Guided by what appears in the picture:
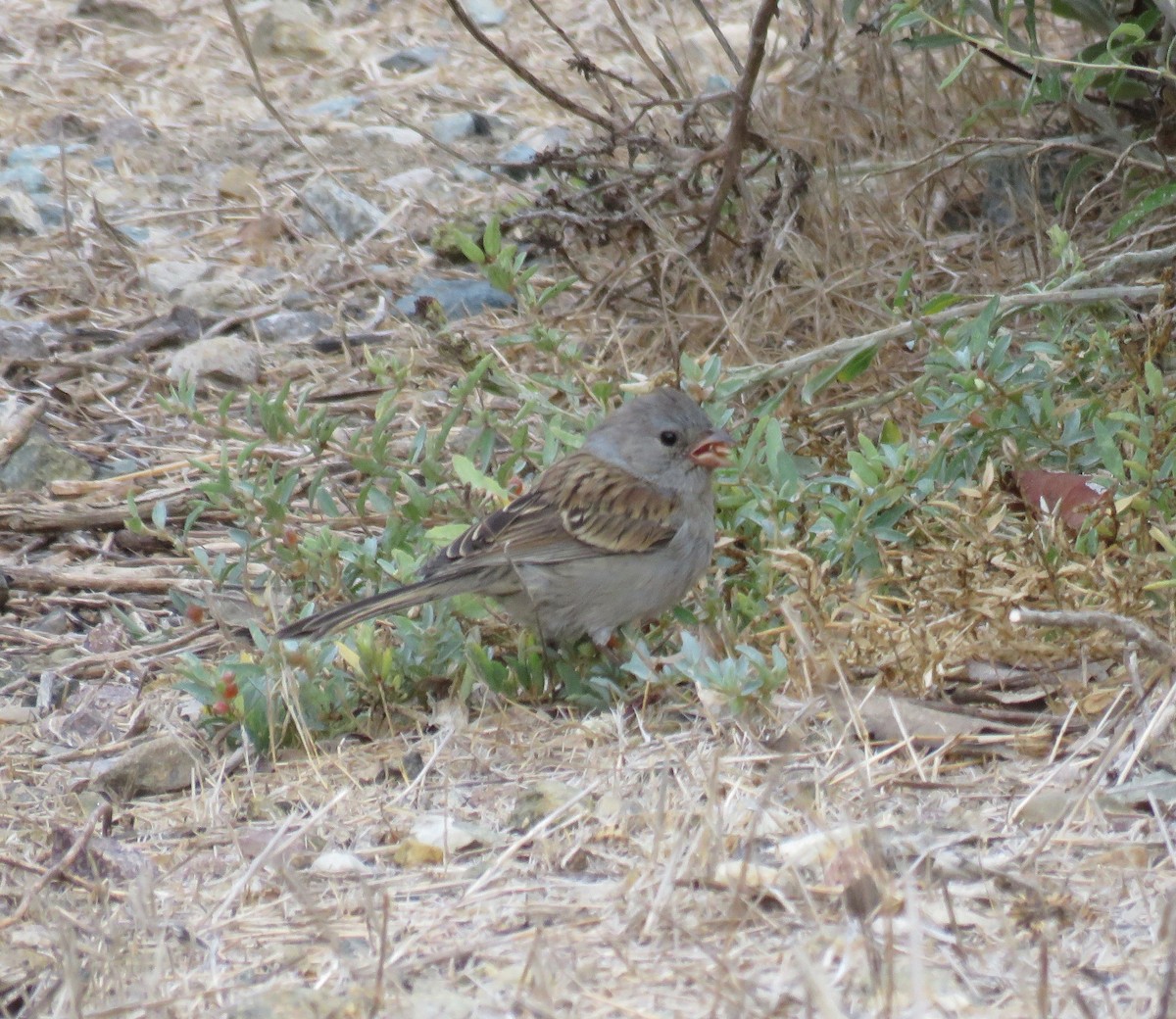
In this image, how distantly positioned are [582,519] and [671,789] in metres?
1.20

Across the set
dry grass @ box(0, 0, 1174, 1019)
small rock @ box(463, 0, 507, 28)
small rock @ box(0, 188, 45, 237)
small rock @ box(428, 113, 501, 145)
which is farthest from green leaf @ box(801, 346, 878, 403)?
small rock @ box(463, 0, 507, 28)

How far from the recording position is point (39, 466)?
551 cm

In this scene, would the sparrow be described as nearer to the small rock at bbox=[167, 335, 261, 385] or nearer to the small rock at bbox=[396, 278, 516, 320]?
the small rock at bbox=[167, 335, 261, 385]

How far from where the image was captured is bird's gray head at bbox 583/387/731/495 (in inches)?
174

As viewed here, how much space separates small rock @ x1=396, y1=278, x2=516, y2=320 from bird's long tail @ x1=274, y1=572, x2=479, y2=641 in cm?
246

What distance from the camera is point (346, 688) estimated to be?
401cm

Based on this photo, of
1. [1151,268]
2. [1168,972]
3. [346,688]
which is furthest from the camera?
[1151,268]

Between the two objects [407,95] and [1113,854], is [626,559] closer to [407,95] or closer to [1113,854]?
[1113,854]

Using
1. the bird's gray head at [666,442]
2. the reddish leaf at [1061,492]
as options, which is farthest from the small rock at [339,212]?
the reddish leaf at [1061,492]

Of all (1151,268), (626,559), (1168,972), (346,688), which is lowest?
(346,688)

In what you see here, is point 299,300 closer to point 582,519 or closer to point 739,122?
point 739,122

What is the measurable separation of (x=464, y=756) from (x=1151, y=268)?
8.73 ft

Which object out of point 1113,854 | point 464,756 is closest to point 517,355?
point 464,756

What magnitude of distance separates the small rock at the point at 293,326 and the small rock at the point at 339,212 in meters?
0.66
